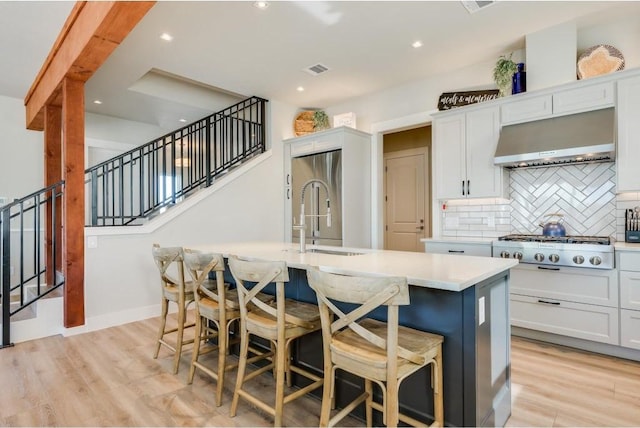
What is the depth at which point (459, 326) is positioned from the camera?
173 centimetres

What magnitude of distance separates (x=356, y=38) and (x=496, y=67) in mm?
1515

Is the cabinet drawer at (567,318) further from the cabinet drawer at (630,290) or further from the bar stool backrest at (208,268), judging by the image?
the bar stool backrest at (208,268)

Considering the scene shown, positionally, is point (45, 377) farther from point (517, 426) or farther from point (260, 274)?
point (517, 426)

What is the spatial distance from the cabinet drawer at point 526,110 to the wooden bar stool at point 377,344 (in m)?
2.75

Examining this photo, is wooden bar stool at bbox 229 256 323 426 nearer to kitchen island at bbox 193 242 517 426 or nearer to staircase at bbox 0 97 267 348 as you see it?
kitchen island at bbox 193 242 517 426

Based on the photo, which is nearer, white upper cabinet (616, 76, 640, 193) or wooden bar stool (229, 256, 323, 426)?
wooden bar stool (229, 256, 323, 426)

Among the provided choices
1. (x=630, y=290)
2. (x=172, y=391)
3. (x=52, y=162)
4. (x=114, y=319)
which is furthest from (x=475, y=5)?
(x=52, y=162)

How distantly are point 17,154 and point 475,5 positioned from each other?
6.12 metres

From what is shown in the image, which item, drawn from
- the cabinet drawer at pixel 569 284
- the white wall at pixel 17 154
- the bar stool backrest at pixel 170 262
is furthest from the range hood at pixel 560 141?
the white wall at pixel 17 154

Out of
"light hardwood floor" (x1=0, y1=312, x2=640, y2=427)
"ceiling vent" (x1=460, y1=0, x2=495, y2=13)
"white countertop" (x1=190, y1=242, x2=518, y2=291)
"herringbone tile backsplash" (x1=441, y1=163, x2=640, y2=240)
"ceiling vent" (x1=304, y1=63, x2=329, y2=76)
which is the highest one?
"ceiling vent" (x1=304, y1=63, x2=329, y2=76)

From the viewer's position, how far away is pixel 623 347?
2.86 metres

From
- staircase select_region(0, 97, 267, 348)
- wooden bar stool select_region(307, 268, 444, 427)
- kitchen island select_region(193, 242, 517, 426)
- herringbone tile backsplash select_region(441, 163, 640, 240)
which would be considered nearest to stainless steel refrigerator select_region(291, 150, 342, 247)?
staircase select_region(0, 97, 267, 348)

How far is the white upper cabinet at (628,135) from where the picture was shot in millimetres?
2957

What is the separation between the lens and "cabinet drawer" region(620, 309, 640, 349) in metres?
2.79
